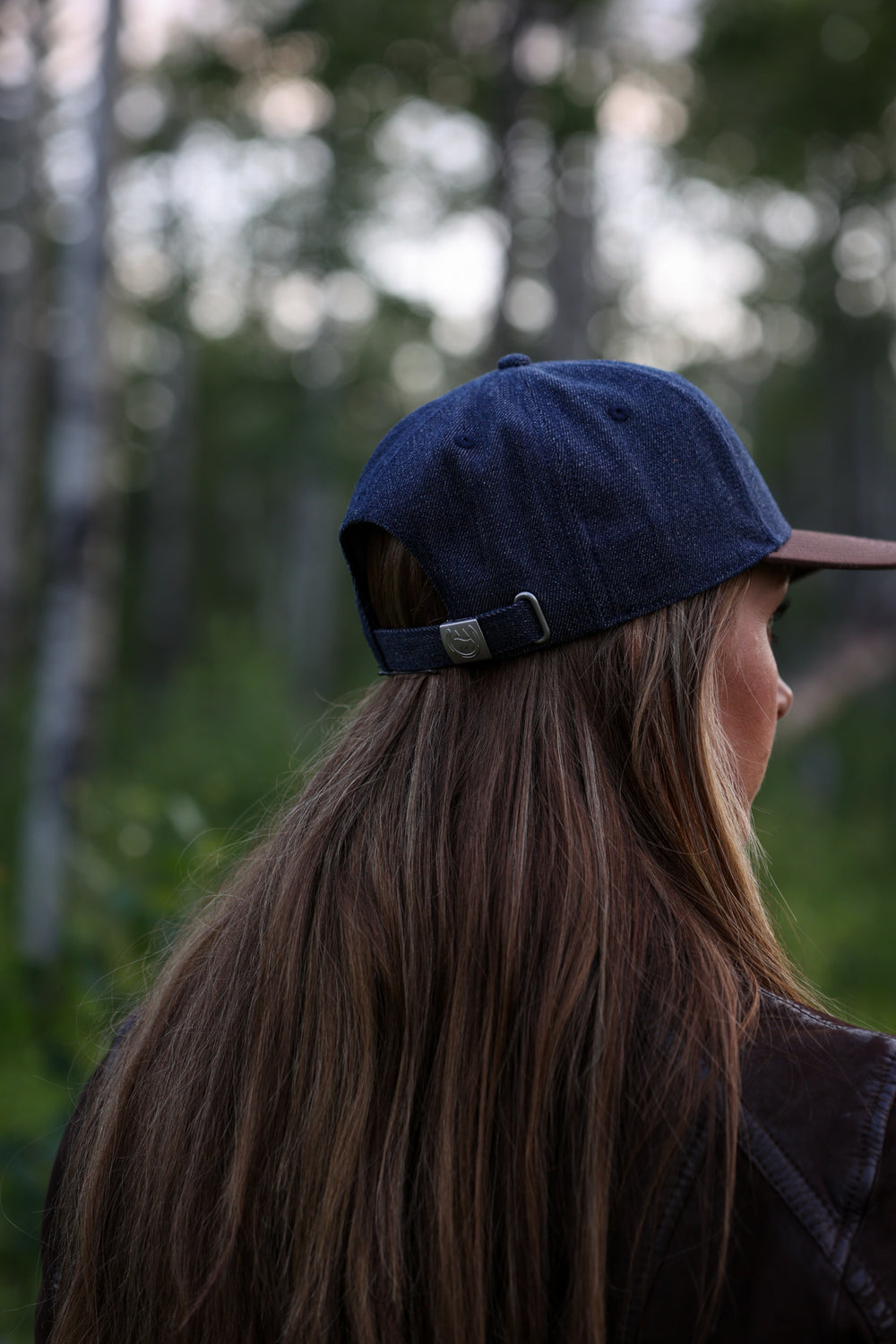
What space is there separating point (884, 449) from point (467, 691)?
17917 millimetres

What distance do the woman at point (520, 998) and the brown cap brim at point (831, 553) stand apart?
15mm

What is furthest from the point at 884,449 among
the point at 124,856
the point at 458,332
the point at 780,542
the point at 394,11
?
the point at 780,542

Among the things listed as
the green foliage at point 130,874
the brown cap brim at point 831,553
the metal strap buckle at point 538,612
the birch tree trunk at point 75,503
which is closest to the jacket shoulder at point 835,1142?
the metal strap buckle at point 538,612

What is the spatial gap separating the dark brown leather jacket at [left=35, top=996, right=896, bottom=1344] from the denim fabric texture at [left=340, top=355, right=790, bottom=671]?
498 mm

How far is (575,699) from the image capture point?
3.82ft

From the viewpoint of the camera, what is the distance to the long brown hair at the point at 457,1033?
974 millimetres

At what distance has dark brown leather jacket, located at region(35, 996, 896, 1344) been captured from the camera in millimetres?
878

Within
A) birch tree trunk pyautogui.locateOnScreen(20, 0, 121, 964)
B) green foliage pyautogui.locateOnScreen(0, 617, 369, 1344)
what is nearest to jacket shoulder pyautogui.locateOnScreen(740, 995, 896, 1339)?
green foliage pyautogui.locateOnScreen(0, 617, 369, 1344)

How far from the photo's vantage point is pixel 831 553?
1425 mm

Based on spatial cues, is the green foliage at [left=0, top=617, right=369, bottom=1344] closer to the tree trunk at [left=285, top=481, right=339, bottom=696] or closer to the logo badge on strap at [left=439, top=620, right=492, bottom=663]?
the logo badge on strap at [left=439, top=620, right=492, bottom=663]

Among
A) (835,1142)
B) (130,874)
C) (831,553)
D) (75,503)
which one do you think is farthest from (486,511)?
(75,503)

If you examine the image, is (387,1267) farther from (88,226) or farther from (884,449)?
(884,449)

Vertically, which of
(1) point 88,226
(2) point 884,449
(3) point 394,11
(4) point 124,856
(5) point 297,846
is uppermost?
(3) point 394,11

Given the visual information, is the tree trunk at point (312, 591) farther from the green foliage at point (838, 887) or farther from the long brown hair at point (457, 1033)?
the long brown hair at point (457, 1033)
